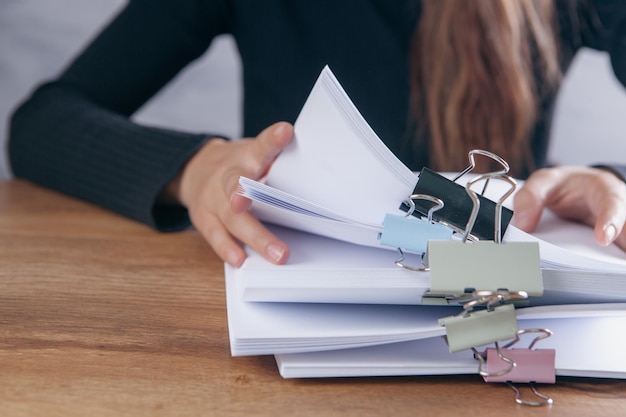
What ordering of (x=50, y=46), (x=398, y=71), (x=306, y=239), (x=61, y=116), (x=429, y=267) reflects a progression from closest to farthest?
(x=429, y=267)
(x=306, y=239)
(x=61, y=116)
(x=398, y=71)
(x=50, y=46)

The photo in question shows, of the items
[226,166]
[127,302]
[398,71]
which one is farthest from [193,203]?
[398,71]

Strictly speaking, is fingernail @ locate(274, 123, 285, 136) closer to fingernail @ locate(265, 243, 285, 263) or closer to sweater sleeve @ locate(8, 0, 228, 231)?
fingernail @ locate(265, 243, 285, 263)

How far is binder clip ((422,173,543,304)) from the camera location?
0.43 m

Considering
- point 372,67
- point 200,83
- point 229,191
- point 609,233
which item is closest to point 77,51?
point 200,83

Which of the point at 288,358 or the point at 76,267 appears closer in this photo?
the point at 288,358

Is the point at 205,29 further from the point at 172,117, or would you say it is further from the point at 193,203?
the point at 172,117

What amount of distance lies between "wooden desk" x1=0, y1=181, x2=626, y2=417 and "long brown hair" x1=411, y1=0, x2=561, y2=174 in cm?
58

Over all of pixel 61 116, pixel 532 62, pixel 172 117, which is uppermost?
pixel 532 62

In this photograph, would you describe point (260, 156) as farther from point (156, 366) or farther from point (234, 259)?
point (156, 366)

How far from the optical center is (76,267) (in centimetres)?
66

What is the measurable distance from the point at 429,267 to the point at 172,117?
1.63 meters

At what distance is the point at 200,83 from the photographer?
1.94m

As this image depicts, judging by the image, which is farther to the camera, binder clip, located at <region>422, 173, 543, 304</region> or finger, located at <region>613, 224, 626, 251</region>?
finger, located at <region>613, 224, 626, 251</region>

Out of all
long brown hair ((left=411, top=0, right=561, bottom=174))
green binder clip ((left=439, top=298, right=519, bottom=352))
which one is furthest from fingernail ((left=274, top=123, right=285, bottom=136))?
long brown hair ((left=411, top=0, right=561, bottom=174))
